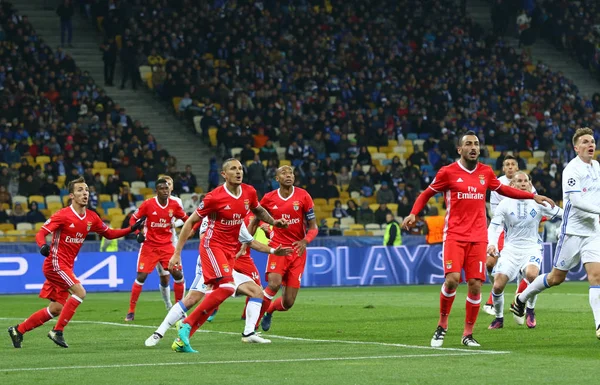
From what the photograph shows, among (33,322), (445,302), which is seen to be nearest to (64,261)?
(33,322)

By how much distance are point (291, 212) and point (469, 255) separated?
11.9 ft

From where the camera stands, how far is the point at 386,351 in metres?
12.9

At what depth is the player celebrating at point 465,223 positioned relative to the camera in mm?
13211

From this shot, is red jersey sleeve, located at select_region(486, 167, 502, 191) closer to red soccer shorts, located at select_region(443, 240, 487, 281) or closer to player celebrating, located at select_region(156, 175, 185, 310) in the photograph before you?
red soccer shorts, located at select_region(443, 240, 487, 281)

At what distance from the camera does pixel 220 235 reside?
535 inches

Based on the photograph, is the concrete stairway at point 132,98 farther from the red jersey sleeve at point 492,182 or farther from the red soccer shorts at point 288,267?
the red jersey sleeve at point 492,182

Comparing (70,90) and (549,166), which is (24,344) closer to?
(70,90)

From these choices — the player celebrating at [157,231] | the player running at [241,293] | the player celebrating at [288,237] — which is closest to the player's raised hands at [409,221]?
the player running at [241,293]

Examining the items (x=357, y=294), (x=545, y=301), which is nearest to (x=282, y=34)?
(x=357, y=294)

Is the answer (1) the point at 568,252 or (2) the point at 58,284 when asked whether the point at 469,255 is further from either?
(2) the point at 58,284

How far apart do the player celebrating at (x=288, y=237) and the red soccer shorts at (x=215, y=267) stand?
2.64m

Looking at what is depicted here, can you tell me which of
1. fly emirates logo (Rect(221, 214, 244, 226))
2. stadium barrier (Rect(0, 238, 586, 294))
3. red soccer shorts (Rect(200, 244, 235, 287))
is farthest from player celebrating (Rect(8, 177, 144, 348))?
stadium barrier (Rect(0, 238, 586, 294))

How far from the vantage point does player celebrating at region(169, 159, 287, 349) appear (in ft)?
43.7

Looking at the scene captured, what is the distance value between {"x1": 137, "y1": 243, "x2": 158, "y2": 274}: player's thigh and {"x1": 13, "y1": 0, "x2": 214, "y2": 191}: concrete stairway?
1566 centimetres
